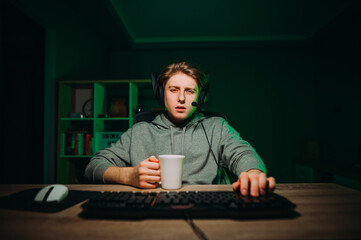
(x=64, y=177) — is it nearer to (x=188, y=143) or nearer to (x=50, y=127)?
(x=50, y=127)

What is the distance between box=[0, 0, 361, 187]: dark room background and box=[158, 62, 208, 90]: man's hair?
1.53 metres

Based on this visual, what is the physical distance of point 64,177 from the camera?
8.23 feet

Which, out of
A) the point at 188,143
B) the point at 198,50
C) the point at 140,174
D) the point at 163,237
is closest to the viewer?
the point at 163,237

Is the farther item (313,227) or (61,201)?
(61,201)

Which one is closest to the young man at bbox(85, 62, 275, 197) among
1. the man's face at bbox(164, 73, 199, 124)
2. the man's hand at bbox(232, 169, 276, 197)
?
the man's face at bbox(164, 73, 199, 124)

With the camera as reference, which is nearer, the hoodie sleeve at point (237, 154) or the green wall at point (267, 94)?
the hoodie sleeve at point (237, 154)

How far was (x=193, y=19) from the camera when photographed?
3338mm

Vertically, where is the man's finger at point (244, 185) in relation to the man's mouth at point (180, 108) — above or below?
below

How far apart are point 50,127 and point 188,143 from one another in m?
1.91

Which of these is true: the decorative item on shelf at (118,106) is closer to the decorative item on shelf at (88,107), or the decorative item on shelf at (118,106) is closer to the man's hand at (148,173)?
the decorative item on shelf at (88,107)

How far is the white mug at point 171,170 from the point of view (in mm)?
719

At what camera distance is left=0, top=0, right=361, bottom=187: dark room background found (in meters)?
2.11

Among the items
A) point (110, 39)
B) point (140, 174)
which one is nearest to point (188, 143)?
point (140, 174)

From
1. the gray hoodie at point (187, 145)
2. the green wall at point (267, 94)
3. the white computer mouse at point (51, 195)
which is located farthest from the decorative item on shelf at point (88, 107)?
the white computer mouse at point (51, 195)
